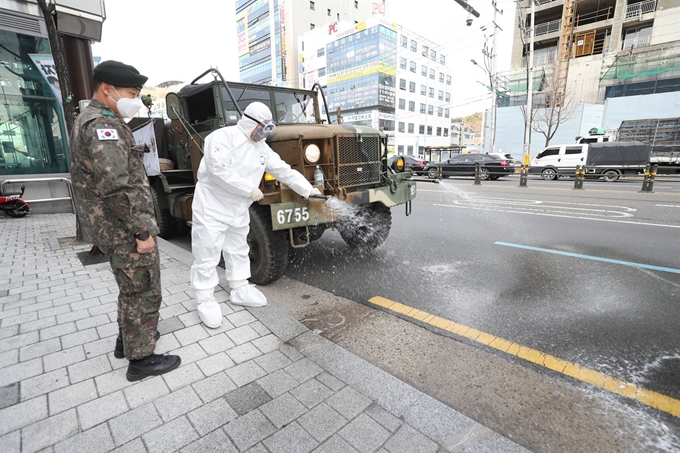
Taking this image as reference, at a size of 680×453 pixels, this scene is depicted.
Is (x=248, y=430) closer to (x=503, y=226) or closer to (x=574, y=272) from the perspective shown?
(x=574, y=272)

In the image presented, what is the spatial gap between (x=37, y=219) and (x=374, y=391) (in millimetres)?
9287

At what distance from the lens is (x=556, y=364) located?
97.3 inches

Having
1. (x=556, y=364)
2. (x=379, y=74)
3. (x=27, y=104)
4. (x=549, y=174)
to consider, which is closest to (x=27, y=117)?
(x=27, y=104)

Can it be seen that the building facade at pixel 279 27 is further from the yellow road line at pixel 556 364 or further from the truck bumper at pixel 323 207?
the yellow road line at pixel 556 364

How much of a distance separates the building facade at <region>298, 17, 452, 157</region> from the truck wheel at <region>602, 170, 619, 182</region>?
29.8 m

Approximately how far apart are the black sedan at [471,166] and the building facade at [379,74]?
26.6 m

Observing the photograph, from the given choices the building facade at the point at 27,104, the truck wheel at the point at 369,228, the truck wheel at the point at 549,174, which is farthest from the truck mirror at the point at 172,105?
the truck wheel at the point at 549,174

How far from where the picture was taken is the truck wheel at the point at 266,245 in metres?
3.79

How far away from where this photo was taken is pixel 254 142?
3119 mm

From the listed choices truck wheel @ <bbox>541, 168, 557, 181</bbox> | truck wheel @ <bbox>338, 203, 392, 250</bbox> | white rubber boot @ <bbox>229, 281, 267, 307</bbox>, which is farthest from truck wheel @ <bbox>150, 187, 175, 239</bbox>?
truck wheel @ <bbox>541, 168, 557, 181</bbox>

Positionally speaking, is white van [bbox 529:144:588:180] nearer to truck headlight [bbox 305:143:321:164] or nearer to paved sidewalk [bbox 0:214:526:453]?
truck headlight [bbox 305:143:321:164]

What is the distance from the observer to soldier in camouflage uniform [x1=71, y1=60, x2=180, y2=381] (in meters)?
1.93

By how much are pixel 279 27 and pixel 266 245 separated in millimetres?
64616

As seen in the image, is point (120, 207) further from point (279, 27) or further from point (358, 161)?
point (279, 27)
